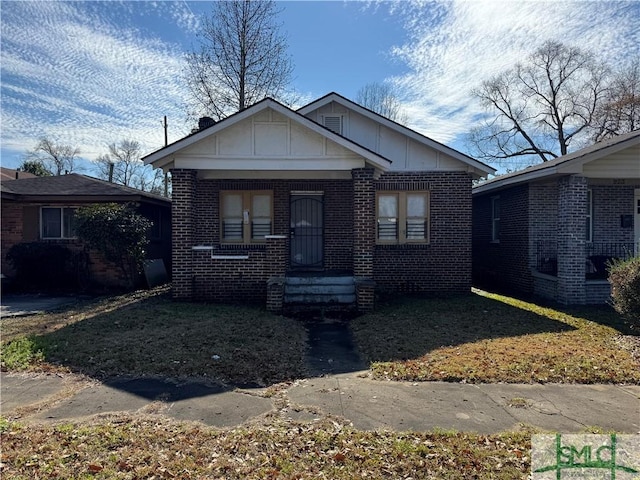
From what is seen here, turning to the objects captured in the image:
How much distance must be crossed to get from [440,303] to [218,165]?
6.28 metres

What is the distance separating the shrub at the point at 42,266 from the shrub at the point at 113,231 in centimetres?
144

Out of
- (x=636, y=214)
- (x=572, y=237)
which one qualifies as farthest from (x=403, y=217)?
(x=636, y=214)

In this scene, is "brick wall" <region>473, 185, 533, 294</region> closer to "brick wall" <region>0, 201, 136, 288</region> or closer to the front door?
the front door

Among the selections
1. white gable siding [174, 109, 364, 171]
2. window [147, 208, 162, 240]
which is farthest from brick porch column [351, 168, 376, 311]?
window [147, 208, 162, 240]

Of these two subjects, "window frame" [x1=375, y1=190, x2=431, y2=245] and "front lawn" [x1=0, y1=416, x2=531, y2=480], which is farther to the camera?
"window frame" [x1=375, y1=190, x2=431, y2=245]

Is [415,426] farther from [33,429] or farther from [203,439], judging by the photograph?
[33,429]

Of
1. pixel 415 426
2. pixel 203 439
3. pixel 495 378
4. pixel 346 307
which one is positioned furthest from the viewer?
pixel 346 307

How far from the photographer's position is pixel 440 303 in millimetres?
10156

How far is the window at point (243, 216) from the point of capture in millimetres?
11773

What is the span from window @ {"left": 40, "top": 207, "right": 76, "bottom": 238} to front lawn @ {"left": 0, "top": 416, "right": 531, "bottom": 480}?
36.5ft

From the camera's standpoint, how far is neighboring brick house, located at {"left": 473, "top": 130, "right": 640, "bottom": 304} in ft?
33.3

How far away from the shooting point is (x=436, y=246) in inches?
467

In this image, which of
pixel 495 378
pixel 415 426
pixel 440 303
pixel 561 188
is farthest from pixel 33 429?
pixel 561 188

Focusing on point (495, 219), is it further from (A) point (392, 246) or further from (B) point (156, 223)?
(B) point (156, 223)
